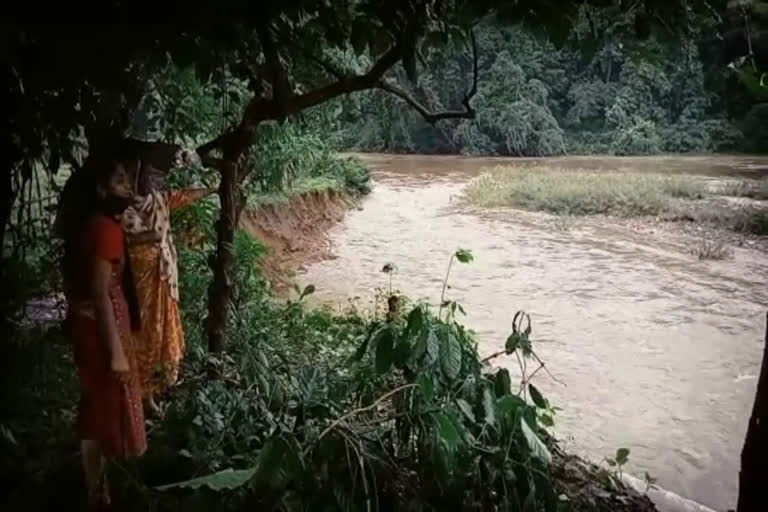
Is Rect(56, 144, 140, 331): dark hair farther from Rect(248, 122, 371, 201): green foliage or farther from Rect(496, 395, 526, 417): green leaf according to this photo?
Rect(248, 122, 371, 201): green foliage

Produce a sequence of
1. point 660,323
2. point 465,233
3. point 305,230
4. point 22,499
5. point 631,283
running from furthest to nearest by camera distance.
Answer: point 465,233 < point 305,230 < point 631,283 < point 660,323 < point 22,499

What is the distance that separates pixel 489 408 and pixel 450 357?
0.17m

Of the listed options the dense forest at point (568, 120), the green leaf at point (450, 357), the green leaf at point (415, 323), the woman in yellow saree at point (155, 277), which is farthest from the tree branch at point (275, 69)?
the dense forest at point (568, 120)

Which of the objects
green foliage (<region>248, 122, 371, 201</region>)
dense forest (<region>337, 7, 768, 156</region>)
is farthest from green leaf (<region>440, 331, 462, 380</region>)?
dense forest (<region>337, 7, 768, 156</region>)

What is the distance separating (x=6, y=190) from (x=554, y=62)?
56.0ft

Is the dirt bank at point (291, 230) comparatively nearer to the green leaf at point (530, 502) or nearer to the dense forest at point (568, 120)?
the green leaf at point (530, 502)

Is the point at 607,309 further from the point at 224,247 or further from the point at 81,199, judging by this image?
the point at 81,199

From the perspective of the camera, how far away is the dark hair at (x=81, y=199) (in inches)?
67.6

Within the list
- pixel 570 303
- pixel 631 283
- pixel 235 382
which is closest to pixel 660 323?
pixel 570 303

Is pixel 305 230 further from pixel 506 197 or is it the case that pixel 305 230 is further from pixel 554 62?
pixel 554 62

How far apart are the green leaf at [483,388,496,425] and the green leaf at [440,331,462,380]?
11 cm

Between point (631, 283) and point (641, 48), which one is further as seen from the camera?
point (631, 283)

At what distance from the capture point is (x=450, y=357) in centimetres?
205

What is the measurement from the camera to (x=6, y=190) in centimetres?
212
